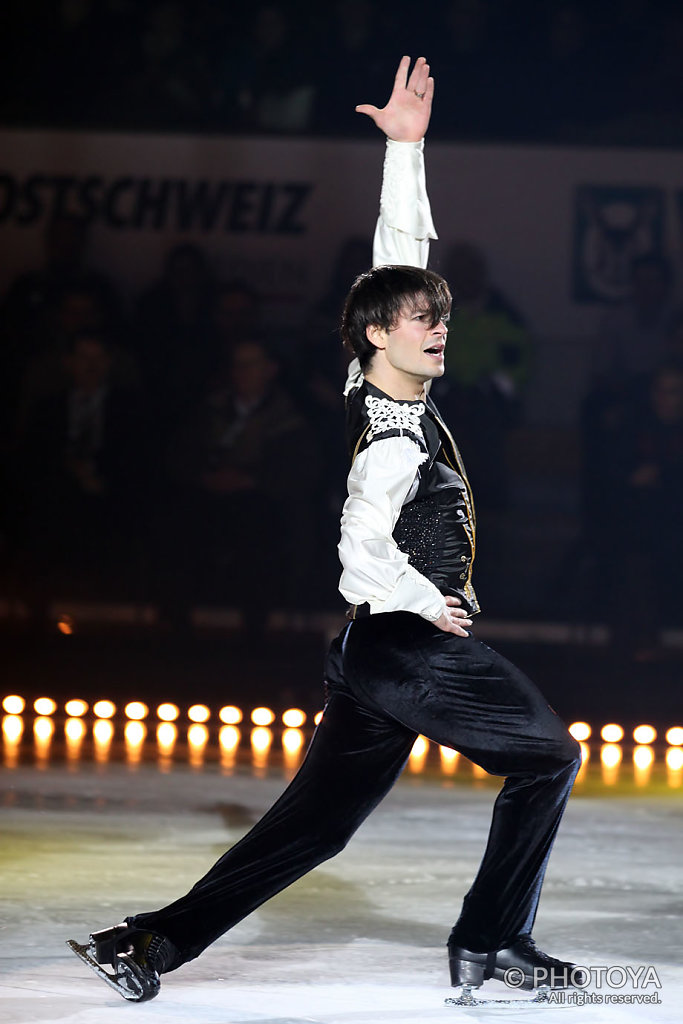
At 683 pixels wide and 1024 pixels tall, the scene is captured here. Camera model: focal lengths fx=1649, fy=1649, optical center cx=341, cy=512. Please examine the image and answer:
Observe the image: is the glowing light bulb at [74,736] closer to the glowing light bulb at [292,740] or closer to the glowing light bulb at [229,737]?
the glowing light bulb at [229,737]

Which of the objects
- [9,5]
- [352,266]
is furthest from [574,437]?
[9,5]

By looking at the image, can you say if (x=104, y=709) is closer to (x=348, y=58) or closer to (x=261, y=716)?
(x=261, y=716)

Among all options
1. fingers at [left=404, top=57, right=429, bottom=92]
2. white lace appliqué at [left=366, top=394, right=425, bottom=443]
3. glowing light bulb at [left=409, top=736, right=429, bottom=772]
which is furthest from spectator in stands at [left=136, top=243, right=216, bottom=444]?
white lace appliqué at [left=366, top=394, right=425, bottom=443]

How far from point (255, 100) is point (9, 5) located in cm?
164

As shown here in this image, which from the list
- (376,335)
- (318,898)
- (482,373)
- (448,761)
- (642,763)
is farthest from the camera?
(482,373)

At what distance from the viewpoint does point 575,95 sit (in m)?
9.51

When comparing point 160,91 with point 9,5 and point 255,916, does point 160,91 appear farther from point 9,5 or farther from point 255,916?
point 255,916

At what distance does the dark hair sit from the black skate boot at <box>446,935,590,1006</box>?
1.19 meters

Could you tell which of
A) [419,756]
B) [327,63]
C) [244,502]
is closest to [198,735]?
[419,756]

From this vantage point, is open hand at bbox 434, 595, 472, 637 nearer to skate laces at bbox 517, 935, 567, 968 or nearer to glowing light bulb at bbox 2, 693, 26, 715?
skate laces at bbox 517, 935, 567, 968

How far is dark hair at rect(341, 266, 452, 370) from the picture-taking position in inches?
129

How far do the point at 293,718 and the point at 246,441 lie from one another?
2578mm

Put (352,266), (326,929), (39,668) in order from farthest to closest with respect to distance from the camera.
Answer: (352,266) → (39,668) → (326,929)

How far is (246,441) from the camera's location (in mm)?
A: 8922
